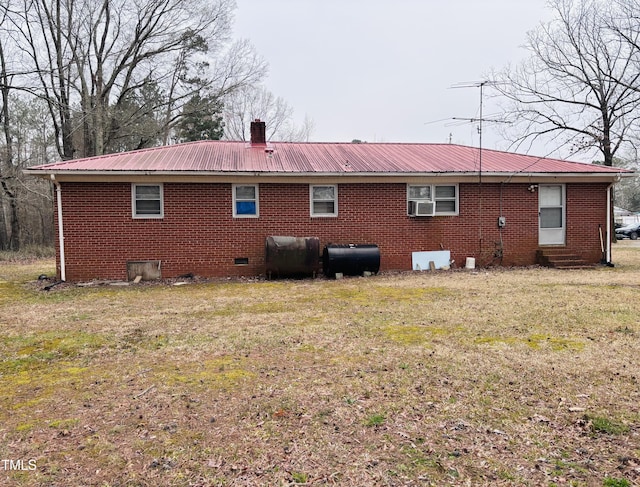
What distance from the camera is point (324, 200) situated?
40.3ft

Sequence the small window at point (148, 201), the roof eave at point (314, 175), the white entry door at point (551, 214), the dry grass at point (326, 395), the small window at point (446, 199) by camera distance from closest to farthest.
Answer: the dry grass at point (326, 395) → the roof eave at point (314, 175) → the small window at point (148, 201) → the small window at point (446, 199) → the white entry door at point (551, 214)

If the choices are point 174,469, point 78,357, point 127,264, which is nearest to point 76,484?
point 174,469

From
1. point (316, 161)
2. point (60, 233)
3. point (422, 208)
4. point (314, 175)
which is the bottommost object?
point (60, 233)

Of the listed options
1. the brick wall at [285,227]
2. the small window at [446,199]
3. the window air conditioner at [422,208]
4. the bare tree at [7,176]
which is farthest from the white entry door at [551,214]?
the bare tree at [7,176]

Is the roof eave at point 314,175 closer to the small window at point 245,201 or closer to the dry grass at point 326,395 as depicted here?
the small window at point 245,201

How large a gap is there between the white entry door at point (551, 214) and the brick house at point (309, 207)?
4 cm

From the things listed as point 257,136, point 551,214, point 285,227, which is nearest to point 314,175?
point 285,227

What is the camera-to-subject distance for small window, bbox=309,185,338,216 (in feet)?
40.2

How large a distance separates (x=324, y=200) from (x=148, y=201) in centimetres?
472

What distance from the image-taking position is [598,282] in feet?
33.2

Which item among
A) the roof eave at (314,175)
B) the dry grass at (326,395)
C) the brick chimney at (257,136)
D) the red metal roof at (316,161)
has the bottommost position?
the dry grass at (326,395)

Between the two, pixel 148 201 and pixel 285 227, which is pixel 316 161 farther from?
pixel 148 201

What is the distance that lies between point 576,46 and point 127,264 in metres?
24.2

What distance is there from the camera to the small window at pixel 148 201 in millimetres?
11500
